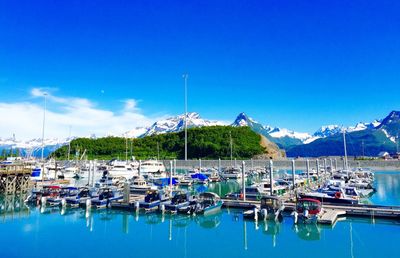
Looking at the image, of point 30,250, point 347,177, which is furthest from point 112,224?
point 347,177

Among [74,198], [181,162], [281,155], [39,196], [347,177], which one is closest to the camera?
[74,198]

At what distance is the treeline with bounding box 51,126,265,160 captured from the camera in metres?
114

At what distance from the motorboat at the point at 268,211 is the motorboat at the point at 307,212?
154 cm

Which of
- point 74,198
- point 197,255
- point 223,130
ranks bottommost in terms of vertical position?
point 197,255

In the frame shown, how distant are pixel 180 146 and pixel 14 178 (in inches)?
3460

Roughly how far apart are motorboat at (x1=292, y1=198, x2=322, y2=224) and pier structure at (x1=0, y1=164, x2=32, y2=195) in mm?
35130

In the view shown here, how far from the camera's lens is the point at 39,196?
3631 cm

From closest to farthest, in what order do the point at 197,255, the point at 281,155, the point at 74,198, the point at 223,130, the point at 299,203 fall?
the point at 197,255 → the point at 299,203 → the point at 74,198 → the point at 281,155 → the point at 223,130

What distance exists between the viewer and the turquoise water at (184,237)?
66.5ft

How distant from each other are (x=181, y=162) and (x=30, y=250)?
7864 centimetres

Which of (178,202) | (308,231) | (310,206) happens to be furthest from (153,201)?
(308,231)

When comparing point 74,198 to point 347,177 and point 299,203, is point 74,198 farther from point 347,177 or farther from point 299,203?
point 347,177

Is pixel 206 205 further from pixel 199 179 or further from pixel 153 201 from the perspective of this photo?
pixel 199 179

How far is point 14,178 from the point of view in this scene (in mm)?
42250
